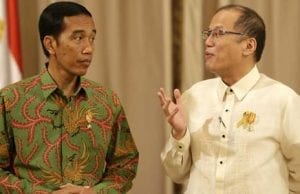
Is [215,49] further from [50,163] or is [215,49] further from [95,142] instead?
[50,163]

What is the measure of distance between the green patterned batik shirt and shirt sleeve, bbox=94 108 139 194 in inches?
0.5

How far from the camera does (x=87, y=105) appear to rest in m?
1.98

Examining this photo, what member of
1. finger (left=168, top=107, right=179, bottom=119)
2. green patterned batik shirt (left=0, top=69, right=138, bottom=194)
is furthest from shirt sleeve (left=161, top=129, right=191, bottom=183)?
green patterned batik shirt (left=0, top=69, right=138, bottom=194)

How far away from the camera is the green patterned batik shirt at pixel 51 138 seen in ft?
6.23

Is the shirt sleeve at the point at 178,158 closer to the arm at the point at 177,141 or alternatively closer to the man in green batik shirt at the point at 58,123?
the arm at the point at 177,141

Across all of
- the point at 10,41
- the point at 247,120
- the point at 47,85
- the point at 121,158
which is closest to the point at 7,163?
the point at 47,85

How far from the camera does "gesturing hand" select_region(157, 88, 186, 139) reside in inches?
77.7

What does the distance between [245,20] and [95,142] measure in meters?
0.73

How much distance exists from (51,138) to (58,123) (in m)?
0.06

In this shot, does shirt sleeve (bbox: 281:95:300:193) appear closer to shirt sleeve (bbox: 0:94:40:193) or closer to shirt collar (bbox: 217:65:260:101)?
shirt collar (bbox: 217:65:260:101)

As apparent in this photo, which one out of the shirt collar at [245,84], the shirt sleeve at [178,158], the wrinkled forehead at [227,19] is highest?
the wrinkled forehead at [227,19]

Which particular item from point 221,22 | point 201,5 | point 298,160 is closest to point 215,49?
point 221,22

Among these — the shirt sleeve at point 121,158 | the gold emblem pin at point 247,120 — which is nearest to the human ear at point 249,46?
the gold emblem pin at point 247,120

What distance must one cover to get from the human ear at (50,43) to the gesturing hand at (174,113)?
1.35 ft
